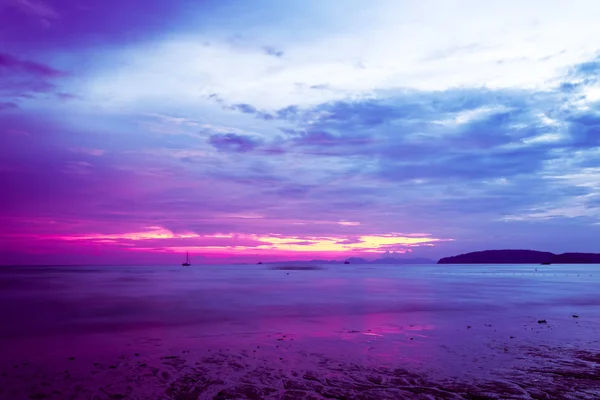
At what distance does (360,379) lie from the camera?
539 inches

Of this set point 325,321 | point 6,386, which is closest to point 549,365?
point 325,321

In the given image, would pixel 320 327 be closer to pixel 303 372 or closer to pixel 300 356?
pixel 300 356

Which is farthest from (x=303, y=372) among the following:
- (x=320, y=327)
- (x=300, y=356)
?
(x=320, y=327)

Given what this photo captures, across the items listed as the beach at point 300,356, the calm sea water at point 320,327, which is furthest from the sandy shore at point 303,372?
the calm sea water at point 320,327

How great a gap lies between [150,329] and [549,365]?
785 inches

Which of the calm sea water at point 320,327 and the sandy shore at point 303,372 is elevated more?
the sandy shore at point 303,372

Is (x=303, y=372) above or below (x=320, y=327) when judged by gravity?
above

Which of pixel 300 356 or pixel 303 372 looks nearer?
pixel 303 372

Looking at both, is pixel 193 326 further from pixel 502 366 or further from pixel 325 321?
pixel 502 366

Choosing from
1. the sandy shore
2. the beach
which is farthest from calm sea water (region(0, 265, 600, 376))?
the sandy shore

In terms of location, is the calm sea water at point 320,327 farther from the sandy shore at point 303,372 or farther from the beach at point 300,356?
the sandy shore at point 303,372

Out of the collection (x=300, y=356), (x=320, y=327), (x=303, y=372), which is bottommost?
(x=320, y=327)

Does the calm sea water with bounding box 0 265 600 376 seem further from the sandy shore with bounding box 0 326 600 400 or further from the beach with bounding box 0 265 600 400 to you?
the sandy shore with bounding box 0 326 600 400

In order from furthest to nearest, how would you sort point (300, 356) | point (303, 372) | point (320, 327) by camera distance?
point (320, 327) → point (300, 356) → point (303, 372)
